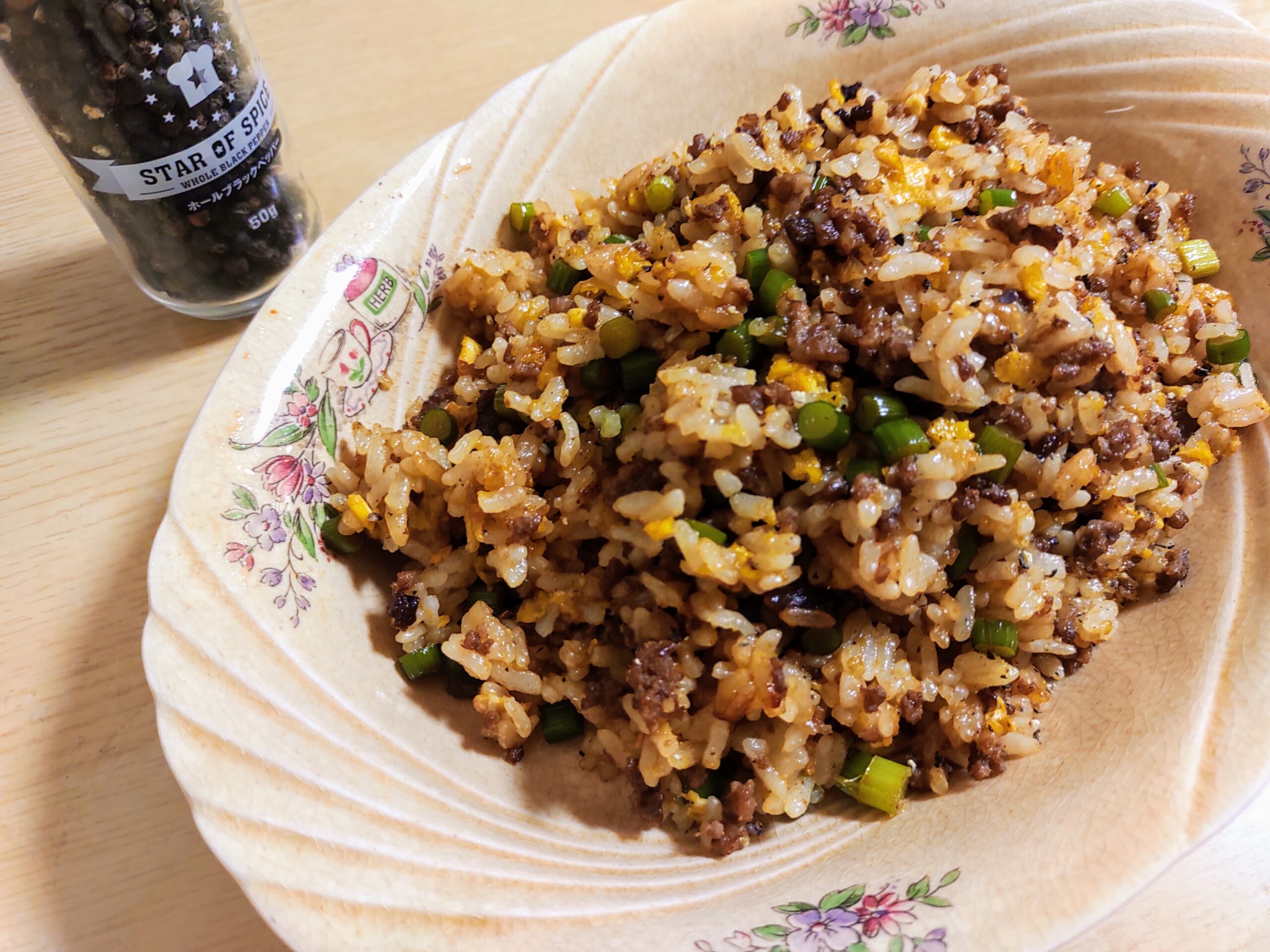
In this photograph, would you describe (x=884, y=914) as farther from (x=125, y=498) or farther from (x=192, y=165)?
(x=192, y=165)

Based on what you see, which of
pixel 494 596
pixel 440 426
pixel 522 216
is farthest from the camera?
pixel 522 216

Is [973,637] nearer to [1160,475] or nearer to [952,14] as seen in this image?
[1160,475]

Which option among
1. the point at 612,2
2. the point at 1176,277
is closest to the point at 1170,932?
the point at 1176,277

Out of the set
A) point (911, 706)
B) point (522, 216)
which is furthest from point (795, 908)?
point (522, 216)

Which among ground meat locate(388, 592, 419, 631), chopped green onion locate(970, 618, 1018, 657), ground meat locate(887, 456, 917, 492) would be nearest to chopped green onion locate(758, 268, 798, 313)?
ground meat locate(887, 456, 917, 492)

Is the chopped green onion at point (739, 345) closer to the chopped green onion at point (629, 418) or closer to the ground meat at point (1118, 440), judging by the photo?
the chopped green onion at point (629, 418)

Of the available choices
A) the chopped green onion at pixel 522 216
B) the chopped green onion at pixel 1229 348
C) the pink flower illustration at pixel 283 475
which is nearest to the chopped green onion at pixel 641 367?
the chopped green onion at pixel 522 216
